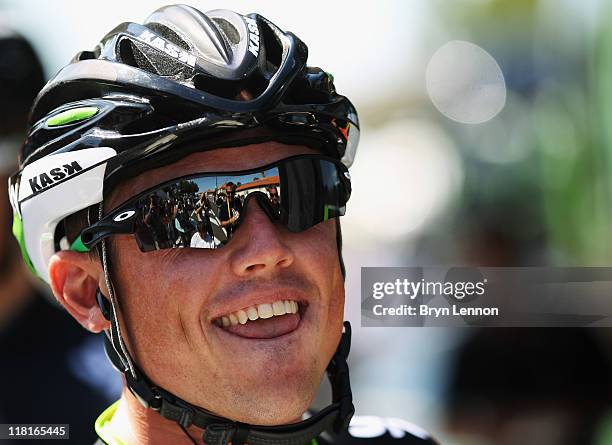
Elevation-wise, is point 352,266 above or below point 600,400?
above

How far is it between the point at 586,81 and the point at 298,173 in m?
1.37

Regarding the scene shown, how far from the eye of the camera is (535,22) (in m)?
2.52

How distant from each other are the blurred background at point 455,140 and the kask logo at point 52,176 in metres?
0.95

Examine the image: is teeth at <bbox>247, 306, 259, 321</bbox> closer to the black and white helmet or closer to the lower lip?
the lower lip

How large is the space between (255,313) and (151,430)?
1.26 ft

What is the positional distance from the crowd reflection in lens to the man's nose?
0.07 ft

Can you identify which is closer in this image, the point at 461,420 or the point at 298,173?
the point at 298,173

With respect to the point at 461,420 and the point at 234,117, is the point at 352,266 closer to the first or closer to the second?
the point at 461,420

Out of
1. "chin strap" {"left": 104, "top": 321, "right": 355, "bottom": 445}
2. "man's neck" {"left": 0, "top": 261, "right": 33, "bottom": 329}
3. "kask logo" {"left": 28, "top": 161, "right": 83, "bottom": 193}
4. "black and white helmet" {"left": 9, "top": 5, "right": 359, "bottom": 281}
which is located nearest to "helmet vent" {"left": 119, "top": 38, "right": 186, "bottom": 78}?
"black and white helmet" {"left": 9, "top": 5, "right": 359, "bottom": 281}

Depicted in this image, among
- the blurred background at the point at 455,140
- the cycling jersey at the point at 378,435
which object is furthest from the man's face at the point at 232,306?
the blurred background at the point at 455,140

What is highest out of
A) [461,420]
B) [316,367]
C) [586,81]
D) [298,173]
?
[586,81]

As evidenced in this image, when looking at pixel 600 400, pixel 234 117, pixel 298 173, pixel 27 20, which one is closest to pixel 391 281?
pixel 600 400

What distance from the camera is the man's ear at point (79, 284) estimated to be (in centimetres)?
167

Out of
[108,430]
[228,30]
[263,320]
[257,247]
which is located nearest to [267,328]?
[263,320]
